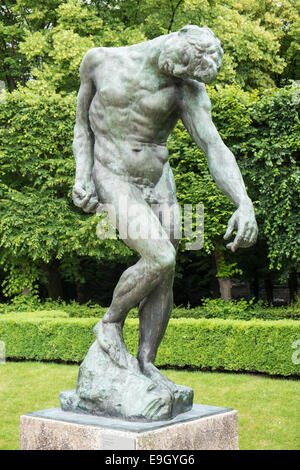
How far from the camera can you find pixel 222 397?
8.89 metres

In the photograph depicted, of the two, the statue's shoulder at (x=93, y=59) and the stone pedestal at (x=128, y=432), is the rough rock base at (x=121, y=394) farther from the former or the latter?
the statue's shoulder at (x=93, y=59)

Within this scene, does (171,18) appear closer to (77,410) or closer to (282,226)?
(282,226)

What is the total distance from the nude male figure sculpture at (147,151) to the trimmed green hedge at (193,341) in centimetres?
562

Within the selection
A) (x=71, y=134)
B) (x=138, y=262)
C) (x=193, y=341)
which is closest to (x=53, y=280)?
(x=71, y=134)

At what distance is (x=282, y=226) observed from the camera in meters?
14.5

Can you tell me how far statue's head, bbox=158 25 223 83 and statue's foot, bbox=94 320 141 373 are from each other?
6.05ft

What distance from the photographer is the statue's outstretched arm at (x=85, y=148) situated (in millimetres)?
4707

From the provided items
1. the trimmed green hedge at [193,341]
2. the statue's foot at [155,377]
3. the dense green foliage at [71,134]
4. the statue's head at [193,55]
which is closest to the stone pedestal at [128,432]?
the statue's foot at [155,377]

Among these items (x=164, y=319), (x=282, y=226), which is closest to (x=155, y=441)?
(x=164, y=319)

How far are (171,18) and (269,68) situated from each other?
2.95m

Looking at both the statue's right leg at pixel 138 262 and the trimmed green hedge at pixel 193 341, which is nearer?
the statue's right leg at pixel 138 262

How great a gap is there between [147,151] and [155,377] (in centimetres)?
159

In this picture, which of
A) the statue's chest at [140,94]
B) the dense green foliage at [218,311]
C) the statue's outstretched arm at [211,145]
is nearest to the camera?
the statue's outstretched arm at [211,145]

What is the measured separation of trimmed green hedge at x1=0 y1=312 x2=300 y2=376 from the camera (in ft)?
32.6
